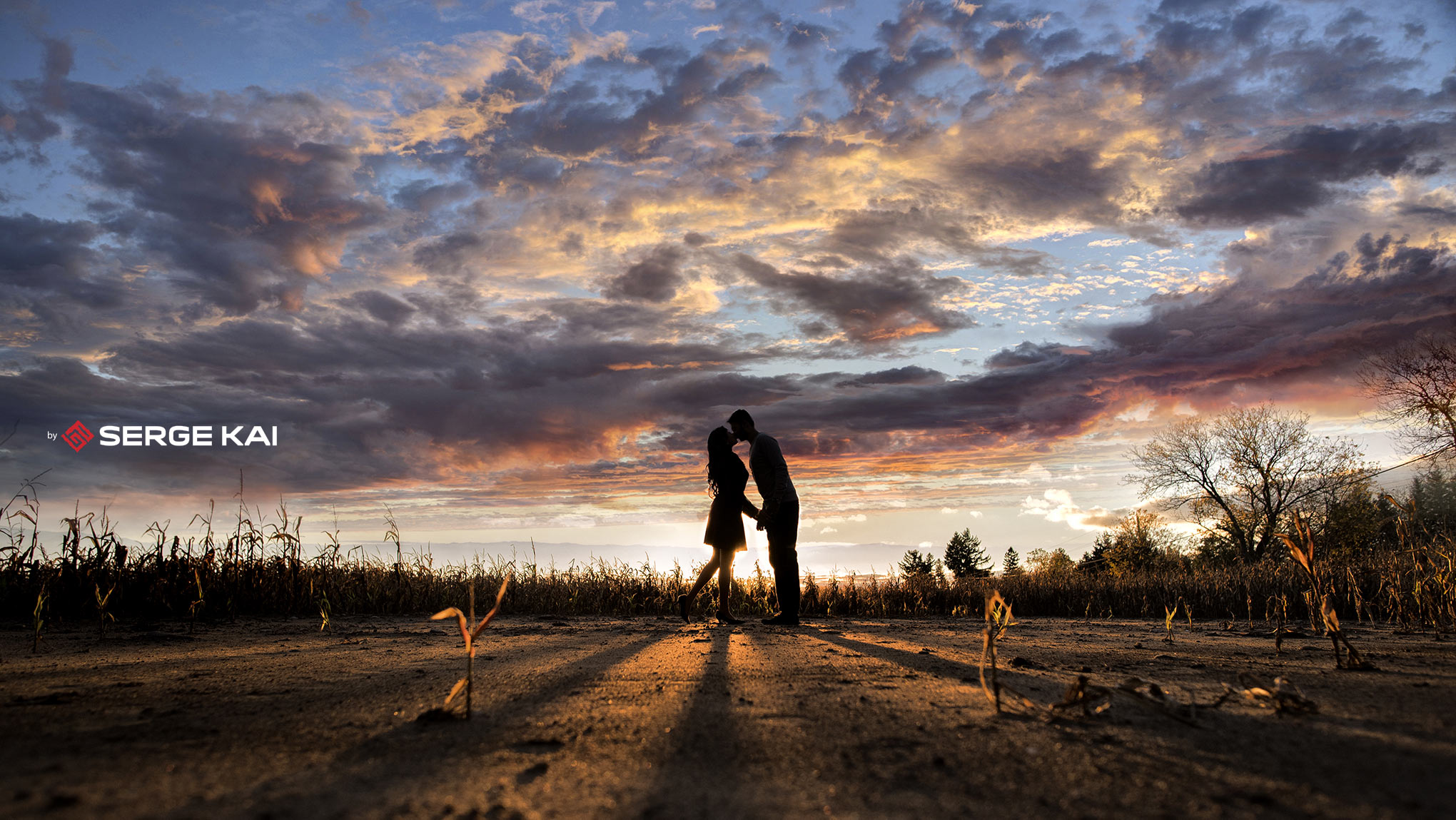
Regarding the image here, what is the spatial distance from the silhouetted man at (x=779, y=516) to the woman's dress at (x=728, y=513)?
17.6 inches

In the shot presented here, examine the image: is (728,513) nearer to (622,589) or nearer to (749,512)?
(749,512)

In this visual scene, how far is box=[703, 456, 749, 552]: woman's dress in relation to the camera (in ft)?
31.4

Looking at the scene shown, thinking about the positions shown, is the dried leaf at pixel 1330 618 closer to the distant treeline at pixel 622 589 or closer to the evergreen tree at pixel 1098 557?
the distant treeline at pixel 622 589

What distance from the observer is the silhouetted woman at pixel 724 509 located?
9.58 metres

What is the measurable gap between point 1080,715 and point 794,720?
1217mm

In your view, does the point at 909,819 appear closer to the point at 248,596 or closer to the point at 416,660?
the point at 416,660

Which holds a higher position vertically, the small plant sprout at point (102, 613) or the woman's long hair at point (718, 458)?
the woman's long hair at point (718, 458)

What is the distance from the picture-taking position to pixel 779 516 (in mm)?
9078

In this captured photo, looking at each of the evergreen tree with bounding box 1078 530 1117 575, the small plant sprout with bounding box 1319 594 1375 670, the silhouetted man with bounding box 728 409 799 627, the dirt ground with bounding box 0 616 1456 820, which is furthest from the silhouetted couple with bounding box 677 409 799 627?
the evergreen tree with bounding box 1078 530 1117 575

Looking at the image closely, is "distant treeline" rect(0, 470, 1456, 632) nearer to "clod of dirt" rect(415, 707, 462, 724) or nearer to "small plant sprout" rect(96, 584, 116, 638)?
"small plant sprout" rect(96, 584, 116, 638)

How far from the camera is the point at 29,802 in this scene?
2.19 m

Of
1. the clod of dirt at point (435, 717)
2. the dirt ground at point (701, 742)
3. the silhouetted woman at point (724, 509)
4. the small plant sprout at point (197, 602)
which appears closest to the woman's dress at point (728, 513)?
the silhouetted woman at point (724, 509)

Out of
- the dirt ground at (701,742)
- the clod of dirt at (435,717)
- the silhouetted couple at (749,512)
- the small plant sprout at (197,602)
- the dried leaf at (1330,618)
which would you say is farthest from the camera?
the silhouetted couple at (749,512)

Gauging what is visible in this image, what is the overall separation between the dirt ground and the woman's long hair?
4.29 metres
